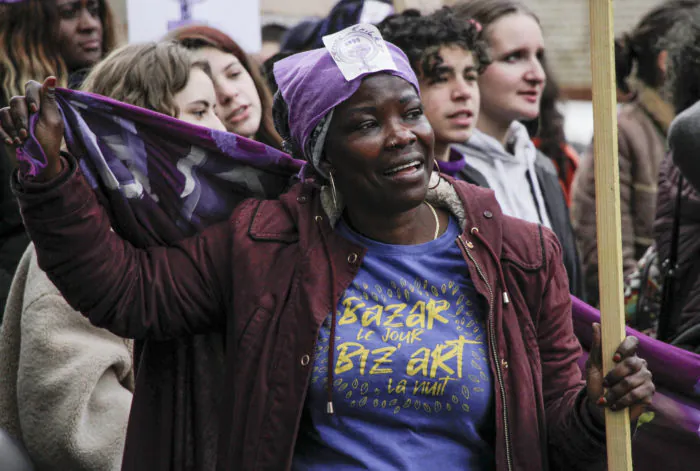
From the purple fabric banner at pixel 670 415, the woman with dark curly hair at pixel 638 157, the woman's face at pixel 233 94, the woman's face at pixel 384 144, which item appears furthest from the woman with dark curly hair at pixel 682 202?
the woman's face at pixel 233 94

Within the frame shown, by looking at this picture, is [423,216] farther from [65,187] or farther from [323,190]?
[65,187]

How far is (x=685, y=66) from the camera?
4047 millimetres

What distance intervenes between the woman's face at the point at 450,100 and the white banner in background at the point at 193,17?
97 centimetres

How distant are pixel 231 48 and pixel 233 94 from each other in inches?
8.2

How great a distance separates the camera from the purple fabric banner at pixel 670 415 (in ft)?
9.57

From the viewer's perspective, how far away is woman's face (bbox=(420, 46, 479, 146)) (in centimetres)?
402

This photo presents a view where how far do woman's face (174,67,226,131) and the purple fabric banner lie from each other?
4.78ft

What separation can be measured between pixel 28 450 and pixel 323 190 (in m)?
1.21

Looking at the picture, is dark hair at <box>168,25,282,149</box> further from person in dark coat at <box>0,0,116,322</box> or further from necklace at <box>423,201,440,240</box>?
necklace at <box>423,201,440,240</box>

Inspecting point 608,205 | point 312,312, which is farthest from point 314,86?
point 608,205

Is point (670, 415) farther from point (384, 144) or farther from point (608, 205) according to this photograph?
point (384, 144)

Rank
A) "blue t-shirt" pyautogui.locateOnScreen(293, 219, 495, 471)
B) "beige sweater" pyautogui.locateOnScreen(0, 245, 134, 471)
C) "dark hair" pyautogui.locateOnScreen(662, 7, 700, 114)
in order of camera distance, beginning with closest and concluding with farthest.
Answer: "blue t-shirt" pyautogui.locateOnScreen(293, 219, 495, 471) → "beige sweater" pyautogui.locateOnScreen(0, 245, 134, 471) → "dark hair" pyautogui.locateOnScreen(662, 7, 700, 114)

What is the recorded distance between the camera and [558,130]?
6121 mm

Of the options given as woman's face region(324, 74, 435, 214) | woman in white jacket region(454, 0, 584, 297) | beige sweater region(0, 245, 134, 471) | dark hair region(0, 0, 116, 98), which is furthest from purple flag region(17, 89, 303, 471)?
woman in white jacket region(454, 0, 584, 297)
